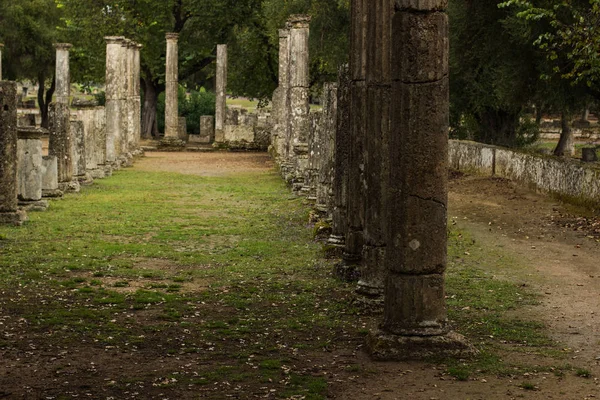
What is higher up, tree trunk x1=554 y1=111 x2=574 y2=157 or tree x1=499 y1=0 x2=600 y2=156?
tree x1=499 y1=0 x2=600 y2=156

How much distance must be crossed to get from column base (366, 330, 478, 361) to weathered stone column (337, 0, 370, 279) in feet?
10.2

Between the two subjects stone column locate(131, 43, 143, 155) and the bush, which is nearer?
stone column locate(131, 43, 143, 155)

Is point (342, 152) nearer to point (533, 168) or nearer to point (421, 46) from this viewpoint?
point (421, 46)

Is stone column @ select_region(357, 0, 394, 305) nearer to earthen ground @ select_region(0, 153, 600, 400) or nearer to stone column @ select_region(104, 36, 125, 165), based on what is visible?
earthen ground @ select_region(0, 153, 600, 400)

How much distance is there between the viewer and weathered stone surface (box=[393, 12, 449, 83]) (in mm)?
Result: 9344

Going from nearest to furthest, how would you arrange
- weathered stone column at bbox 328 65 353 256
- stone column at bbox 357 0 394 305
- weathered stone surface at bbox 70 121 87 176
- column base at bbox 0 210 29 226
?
1. stone column at bbox 357 0 394 305
2. weathered stone column at bbox 328 65 353 256
3. column base at bbox 0 210 29 226
4. weathered stone surface at bbox 70 121 87 176

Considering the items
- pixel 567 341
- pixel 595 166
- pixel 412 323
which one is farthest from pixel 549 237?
pixel 412 323

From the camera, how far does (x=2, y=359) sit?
9.37 metres

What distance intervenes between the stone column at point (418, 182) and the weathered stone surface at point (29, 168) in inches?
474

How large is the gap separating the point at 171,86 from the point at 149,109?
5.81 meters

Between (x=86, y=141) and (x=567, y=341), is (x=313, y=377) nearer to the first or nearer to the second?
(x=567, y=341)

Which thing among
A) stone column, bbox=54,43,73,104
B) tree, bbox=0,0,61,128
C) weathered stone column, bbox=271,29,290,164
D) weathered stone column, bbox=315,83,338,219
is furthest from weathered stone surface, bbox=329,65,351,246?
tree, bbox=0,0,61,128

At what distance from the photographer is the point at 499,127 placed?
33.7 meters

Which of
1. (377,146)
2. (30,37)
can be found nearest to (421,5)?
(377,146)
